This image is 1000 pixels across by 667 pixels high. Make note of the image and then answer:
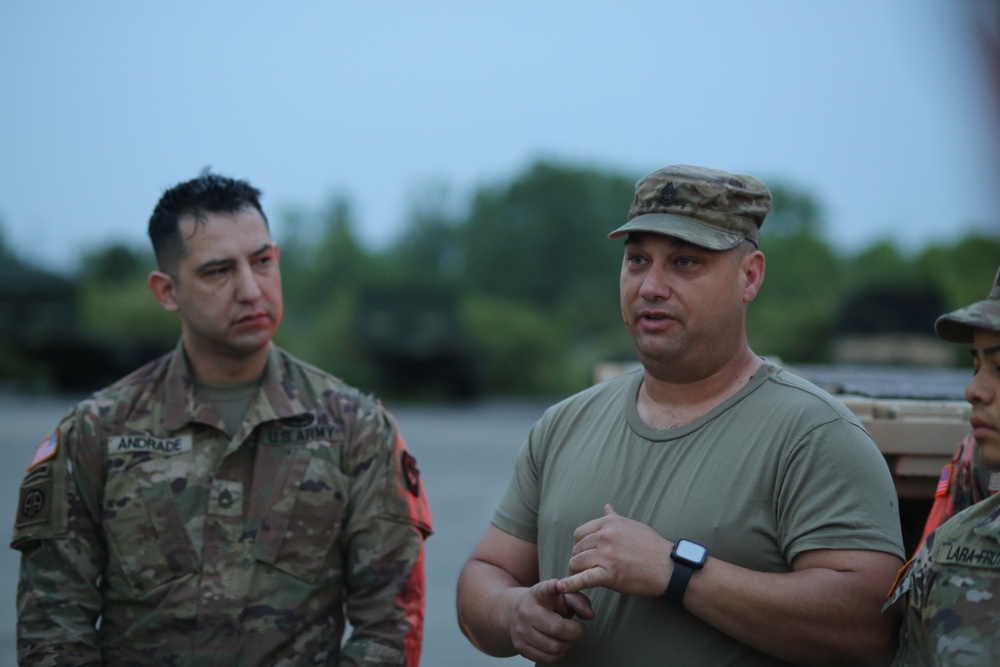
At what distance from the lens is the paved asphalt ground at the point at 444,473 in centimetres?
629

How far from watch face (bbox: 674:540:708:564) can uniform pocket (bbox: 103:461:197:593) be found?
1.46 metres

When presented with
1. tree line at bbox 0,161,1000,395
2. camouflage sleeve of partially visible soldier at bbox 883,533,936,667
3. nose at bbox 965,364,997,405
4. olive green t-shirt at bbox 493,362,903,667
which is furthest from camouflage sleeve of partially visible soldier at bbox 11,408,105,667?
tree line at bbox 0,161,1000,395

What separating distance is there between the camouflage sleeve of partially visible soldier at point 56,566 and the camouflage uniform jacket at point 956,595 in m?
2.13

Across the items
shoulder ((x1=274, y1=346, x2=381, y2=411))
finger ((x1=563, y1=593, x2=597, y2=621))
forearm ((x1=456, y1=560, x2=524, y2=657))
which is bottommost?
forearm ((x1=456, y1=560, x2=524, y2=657))

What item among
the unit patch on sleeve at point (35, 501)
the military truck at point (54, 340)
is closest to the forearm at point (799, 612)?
the unit patch on sleeve at point (35, 501)

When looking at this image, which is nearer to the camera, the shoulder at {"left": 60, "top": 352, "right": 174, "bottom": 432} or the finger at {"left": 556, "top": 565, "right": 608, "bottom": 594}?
the finger at {"left": 556, "top": 565, "right": 608, "bottom": 594}

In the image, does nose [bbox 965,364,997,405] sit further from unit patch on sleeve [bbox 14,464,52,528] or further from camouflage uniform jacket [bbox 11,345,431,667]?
unit patch on sleeve [bbox 14,464,52,528]

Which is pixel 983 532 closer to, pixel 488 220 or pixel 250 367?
pixel 250 367

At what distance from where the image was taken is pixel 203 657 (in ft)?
9.57

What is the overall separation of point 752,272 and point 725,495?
566 millimetres

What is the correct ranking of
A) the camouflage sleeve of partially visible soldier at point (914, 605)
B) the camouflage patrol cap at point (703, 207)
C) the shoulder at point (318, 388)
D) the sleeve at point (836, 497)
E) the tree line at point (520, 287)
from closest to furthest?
the camouflage sleeve of partially visible soldier at point (914, 605)
the sleeve at point (836, 497)
the camouflage patrol cap at point (703, 207)
the shoulder at point (318, 388)
the tree line at point (520, 287)

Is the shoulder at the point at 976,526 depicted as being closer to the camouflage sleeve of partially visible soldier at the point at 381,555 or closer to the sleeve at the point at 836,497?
Answer: the sleeve at the point at 836,497

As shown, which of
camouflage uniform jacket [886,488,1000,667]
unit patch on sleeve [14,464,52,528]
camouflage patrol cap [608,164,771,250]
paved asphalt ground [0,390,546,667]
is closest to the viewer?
camouflage uniform jacket [886,488,1000,667]

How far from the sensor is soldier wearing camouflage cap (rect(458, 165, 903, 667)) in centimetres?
219
